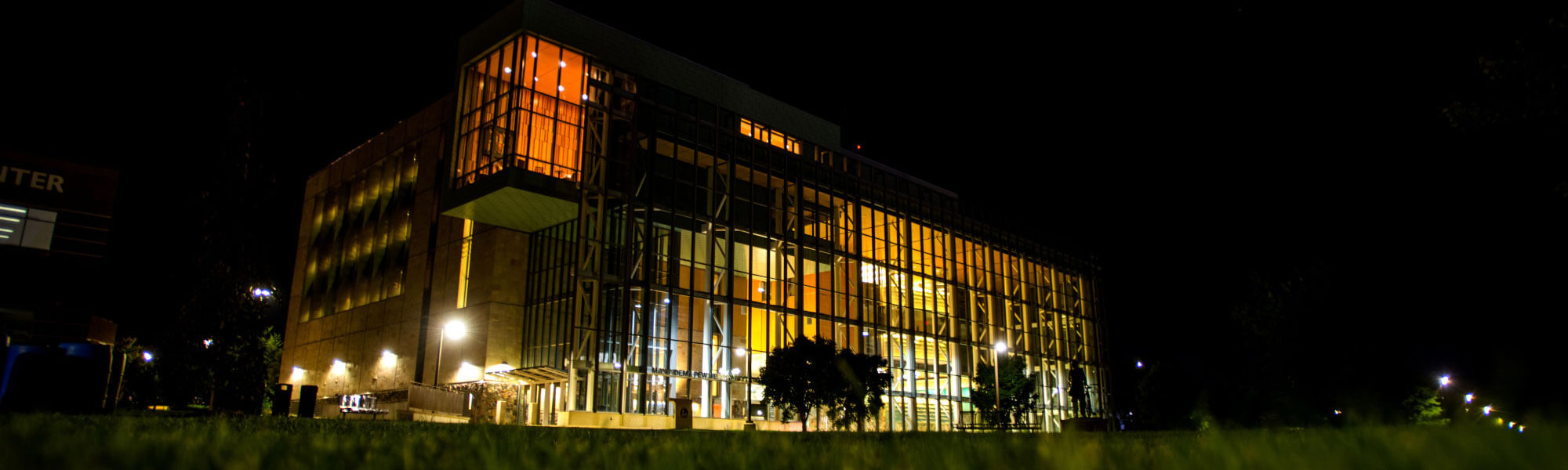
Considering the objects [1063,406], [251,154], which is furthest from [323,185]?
[1063,406]

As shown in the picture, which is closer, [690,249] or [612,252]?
[612,252]

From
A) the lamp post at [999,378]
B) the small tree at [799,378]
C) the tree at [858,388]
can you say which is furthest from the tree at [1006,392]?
the small tree at [799,378]

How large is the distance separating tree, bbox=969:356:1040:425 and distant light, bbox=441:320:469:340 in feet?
90.6

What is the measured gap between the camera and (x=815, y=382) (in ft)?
106

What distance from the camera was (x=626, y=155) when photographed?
39.1m

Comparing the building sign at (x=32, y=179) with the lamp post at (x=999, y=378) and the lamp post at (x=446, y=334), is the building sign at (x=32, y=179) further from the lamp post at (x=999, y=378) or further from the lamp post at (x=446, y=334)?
the lamp post at (x=999, y=378)

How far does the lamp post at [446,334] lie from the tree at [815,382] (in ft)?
52.7

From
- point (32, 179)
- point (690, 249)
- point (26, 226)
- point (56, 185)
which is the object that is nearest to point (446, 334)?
point (690, 249)

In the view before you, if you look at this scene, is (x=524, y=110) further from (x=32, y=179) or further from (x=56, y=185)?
(x=32, y=179)

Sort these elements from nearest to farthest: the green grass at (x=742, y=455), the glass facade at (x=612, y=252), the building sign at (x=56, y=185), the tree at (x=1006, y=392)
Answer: the green grass at (x=742, y=455) → the glass facade at (x=612, y=252) → the building sign at (x=56, y=185) → the tree at (x=1006, y=392)

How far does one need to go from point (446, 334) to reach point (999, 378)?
99.7ft

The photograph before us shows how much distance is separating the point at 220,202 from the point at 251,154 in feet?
9.90

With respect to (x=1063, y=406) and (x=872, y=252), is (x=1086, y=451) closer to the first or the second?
(x=872, y=252)

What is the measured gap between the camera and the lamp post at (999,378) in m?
46.5
